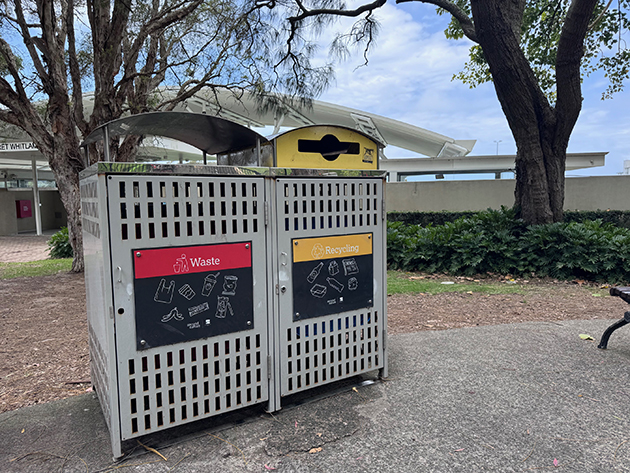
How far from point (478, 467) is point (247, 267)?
1738 millimetres

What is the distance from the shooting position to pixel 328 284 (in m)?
3.11

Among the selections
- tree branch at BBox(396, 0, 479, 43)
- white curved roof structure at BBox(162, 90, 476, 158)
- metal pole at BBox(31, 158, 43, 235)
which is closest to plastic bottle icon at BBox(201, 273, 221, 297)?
tree branch at BBox(396, 0, 479, 43)

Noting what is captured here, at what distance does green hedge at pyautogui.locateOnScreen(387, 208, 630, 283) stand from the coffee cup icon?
627 centimetres

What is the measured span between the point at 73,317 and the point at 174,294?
4.06 metres

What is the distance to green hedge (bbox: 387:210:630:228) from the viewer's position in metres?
11.2

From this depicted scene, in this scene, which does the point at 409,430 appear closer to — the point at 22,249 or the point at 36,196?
the point at 22,249

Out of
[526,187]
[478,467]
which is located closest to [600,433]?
[478,467]

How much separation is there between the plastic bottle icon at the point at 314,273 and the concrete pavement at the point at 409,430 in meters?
0.90

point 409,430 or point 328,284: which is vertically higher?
point 328,284

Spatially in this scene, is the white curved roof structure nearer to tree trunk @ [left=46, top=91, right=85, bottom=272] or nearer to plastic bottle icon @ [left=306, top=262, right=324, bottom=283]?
tree trunk @ [left=46, top=91, right=85, bottom=272]

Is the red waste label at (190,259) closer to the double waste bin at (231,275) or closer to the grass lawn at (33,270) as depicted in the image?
the double waste bin at (231,275)

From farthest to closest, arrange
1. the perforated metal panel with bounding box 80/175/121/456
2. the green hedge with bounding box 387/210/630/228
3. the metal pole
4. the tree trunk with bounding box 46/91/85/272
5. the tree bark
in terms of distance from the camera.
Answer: the metal pole, the green hedge with bounding box 387/210/630/228, the tree trunk with bounding box 46/91/85/272, the tree bark, the perforated metal panel with bounding box 80/175/121/456

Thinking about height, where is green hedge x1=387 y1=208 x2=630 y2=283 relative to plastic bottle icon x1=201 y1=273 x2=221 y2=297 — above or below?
below

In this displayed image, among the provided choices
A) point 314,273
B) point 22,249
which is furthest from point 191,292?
point 22,249
